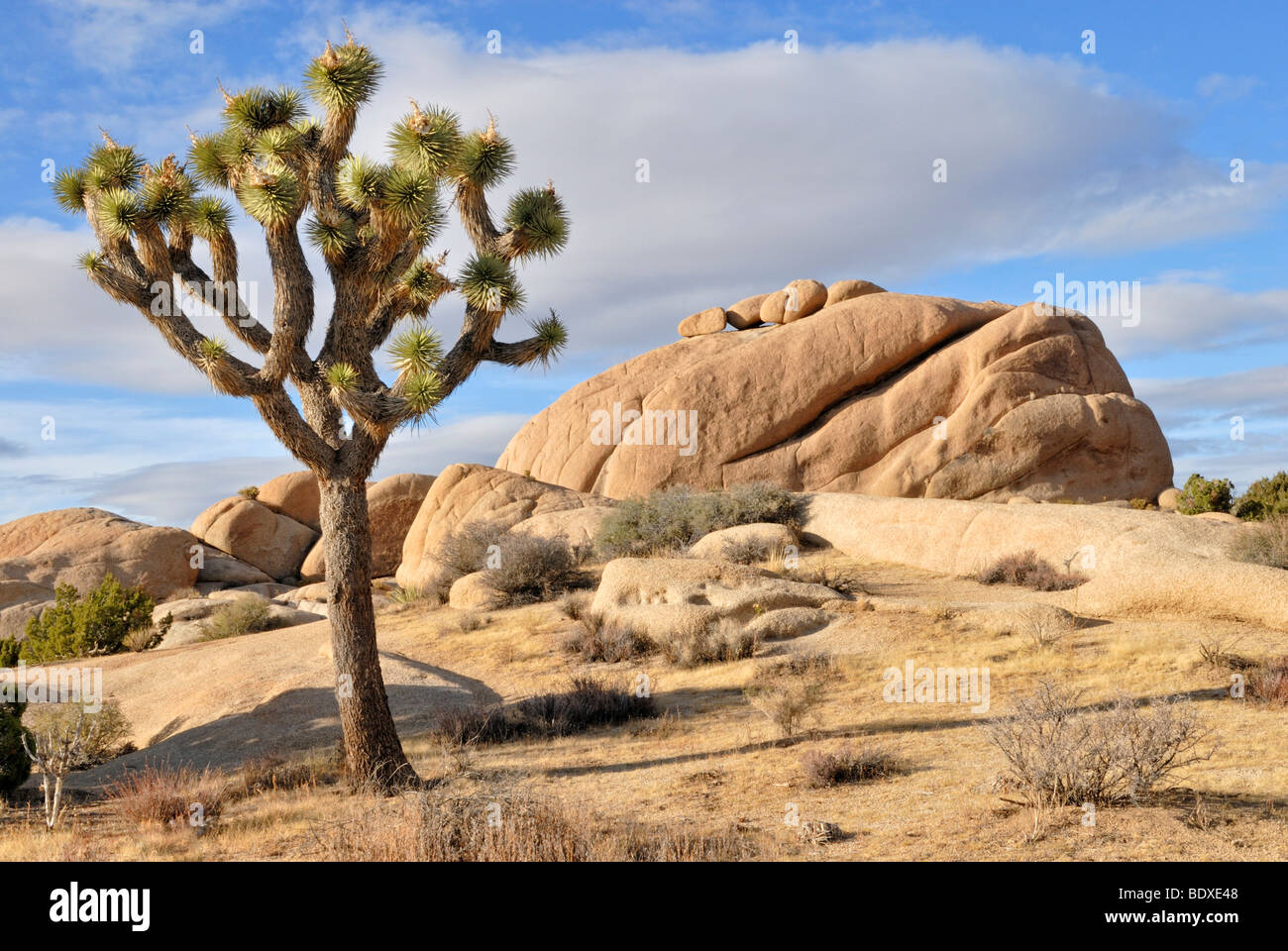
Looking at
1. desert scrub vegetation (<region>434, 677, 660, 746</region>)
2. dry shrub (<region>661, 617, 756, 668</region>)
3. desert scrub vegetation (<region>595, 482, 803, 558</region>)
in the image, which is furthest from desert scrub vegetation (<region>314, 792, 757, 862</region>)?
desert scrub vegetation (<region>595, 482, 803, 558</region>)

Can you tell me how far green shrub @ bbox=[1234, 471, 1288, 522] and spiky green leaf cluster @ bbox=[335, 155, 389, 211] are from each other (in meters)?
21.2

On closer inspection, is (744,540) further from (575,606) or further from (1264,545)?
(1264,545)

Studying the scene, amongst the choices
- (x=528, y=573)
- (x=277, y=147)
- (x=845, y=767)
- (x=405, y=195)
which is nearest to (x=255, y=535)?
(x=528, y=573)

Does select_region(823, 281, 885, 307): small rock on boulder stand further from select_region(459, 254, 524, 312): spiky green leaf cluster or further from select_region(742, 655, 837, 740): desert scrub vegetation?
select_region(459, 254, 524, 312): spiky green leaf cluster

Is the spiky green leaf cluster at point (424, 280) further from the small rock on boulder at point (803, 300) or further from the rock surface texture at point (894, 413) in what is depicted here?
the small rock on boulder at point (803, 300)

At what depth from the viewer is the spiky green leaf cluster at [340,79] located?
31.3 feet

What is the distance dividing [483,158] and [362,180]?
1.41 m

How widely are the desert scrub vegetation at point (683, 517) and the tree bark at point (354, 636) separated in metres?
11.1

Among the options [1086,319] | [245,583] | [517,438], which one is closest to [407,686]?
[245,583]

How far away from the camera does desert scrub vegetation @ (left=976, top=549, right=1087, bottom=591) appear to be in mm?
16859

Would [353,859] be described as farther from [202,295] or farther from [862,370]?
[862,370]

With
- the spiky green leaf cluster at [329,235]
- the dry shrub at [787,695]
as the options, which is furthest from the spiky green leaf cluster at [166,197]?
the dry shrub at [787,695]

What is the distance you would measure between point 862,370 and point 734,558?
558 inches

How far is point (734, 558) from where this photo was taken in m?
19.0
